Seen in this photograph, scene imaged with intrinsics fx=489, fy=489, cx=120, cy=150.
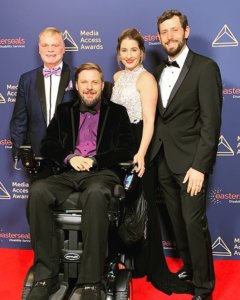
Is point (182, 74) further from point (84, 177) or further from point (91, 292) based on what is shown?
point (91, 292)

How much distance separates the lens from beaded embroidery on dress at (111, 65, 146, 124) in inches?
138

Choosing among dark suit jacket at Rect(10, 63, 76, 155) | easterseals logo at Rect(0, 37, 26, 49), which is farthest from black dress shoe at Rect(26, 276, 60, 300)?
easterseals logo at Rect(0, 37, 26, 49)

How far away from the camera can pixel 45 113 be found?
3.86 m

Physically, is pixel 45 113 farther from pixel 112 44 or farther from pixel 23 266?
pixel 23 266

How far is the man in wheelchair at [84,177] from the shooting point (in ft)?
9.24

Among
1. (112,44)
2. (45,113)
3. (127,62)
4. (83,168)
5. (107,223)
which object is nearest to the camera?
(107,223)

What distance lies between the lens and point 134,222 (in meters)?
3.18

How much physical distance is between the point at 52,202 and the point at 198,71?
128 centimetres

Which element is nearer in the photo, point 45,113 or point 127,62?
point 127,62

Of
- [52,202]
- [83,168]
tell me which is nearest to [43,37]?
[83,168]

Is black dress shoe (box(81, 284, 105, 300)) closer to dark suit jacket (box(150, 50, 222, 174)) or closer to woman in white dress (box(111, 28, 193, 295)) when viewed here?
woman in white dress (box(111, 28, 193, 295))

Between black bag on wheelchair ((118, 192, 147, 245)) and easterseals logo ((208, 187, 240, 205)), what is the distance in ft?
3.37

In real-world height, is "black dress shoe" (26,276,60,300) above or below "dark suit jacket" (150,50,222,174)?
below

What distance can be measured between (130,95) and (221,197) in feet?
4.24
